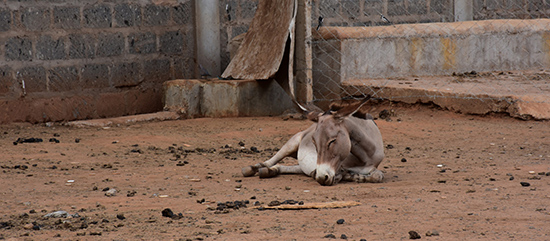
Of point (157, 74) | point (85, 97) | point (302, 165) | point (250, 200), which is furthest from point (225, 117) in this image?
point (250, 200)

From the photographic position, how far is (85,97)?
895cm

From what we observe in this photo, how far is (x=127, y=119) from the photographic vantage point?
8797 millimetres

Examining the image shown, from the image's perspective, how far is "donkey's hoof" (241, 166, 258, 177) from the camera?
225 inches

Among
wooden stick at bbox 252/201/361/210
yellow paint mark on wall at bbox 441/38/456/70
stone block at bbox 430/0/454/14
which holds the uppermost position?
stone block at bbox 430/0/454/14

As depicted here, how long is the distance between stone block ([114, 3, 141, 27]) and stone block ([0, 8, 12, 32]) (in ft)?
4.20

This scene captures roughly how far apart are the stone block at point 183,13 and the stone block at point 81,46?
1.15 metres

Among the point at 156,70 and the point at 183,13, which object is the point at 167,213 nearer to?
the point at 156,70

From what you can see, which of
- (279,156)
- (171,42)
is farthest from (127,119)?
(279,156)

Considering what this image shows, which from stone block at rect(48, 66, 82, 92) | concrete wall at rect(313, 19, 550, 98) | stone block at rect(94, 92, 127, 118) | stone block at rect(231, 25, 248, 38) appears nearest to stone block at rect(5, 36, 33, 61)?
stone block at rect(48, 66, 82, 92)

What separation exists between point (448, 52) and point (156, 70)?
13.3ft

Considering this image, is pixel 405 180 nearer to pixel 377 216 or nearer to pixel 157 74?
pixel 377 216

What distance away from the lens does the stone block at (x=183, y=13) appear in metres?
9.50

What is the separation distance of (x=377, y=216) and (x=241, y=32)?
6.10m

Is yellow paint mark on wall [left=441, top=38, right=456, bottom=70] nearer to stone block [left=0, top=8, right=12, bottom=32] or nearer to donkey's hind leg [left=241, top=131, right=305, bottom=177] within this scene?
donkey's hind leg [left=241, top=131, right=305, bottom=177]
